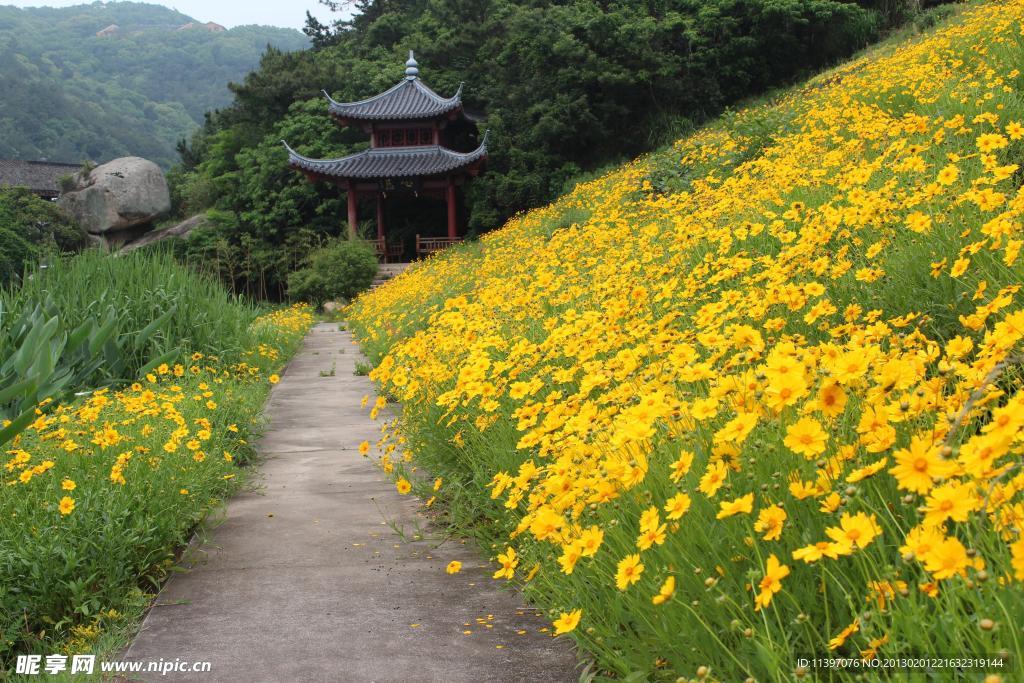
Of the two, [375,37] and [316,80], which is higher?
[375,37]

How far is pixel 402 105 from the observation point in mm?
25375

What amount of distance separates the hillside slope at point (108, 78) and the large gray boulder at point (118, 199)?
2653cm

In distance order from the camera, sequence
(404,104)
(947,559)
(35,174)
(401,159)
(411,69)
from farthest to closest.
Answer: (35,174)
(411,69)
(404,104)
(401,159)
(947,559)

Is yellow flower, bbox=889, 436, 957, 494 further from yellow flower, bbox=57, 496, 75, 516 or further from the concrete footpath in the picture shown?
yellow flower, bbox=57, 496, 75, 516

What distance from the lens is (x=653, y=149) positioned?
22016 millimetres

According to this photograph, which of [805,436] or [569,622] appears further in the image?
[569,622]

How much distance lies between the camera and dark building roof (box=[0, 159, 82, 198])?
40062 millimetres

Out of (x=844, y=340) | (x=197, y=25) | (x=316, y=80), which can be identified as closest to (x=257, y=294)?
(x=316, y=80)

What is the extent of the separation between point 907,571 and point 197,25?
126623mm

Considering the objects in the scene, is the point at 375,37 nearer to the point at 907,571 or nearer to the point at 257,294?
the point at 257,294

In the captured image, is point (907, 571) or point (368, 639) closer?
point (907, 571)

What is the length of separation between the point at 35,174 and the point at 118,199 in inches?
551

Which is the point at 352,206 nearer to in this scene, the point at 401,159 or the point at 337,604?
the point at 401,159

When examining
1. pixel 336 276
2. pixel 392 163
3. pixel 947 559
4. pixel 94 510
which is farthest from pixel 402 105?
pixel 947 559
